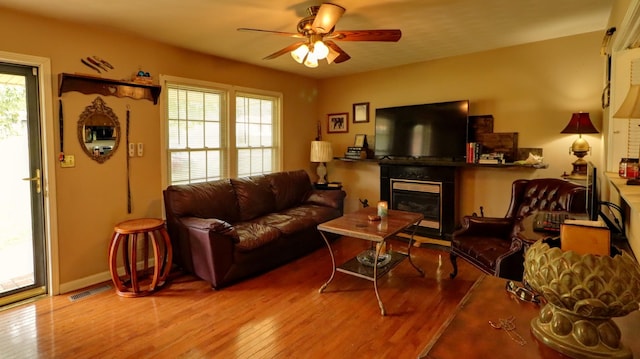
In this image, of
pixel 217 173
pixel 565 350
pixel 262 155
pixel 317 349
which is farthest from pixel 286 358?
pixel 262 155

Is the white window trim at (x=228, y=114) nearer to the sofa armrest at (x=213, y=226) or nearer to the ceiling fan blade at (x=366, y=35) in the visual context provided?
the sofa armrest at (x=213, y=226)

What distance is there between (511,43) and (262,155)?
11.4 feet

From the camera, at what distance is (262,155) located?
530cm

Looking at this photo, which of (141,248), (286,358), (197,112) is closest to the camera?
(286,358)

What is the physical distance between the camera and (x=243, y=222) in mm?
4148

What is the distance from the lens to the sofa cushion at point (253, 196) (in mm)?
4293

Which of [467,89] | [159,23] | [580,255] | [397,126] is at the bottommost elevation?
[580,255]

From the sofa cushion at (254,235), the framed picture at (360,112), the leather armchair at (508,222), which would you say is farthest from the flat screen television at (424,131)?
the sofa cushion at (254,235)

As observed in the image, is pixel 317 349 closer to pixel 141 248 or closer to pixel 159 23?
pixel 141 248

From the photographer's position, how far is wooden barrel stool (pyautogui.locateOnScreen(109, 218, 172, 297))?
126 inches

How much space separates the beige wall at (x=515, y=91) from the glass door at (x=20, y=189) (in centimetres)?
408

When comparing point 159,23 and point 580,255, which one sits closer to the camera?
point 580,255

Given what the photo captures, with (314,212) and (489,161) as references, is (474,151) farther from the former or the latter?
(314,212)

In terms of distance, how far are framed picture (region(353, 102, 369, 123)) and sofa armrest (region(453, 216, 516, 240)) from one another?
262 centimetres
